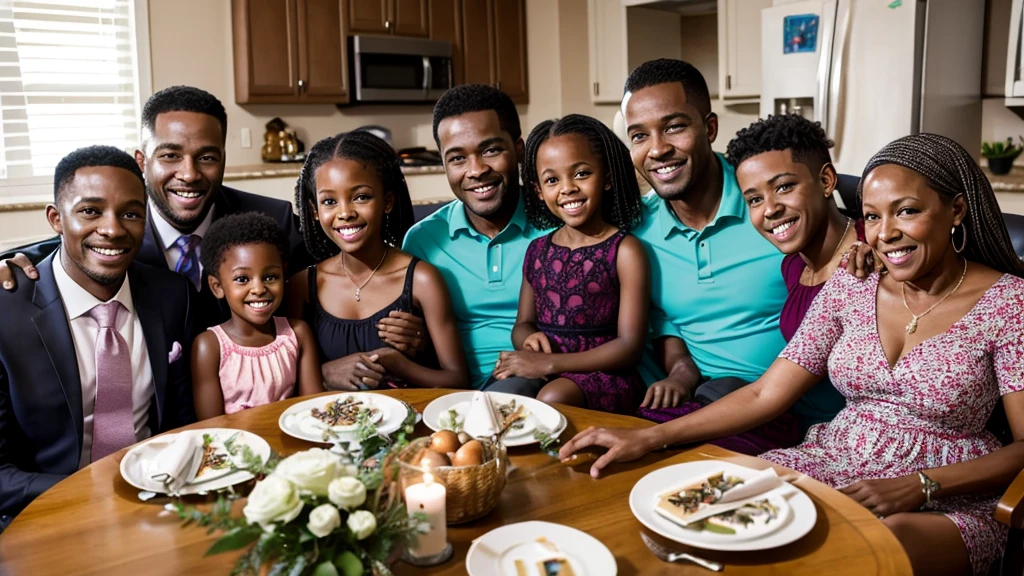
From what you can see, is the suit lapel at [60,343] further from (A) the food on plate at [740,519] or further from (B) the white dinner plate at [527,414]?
(A) the food on plate at [740,519]

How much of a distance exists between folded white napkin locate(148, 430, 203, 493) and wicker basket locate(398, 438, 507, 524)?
442mm

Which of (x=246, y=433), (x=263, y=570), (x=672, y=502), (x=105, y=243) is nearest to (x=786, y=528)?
(x=672, y=502)

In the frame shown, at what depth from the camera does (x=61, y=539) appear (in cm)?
125

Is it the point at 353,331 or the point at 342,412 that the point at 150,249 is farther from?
the point at 342,412

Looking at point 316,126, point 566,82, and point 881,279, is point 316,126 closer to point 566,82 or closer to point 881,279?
point 566,82

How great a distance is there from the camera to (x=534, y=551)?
1.14 metres

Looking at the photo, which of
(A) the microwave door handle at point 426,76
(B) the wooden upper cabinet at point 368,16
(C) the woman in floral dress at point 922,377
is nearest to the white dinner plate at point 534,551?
(C) the woman in floral dress at point 922,377

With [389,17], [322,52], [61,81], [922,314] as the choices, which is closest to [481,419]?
[922,314]

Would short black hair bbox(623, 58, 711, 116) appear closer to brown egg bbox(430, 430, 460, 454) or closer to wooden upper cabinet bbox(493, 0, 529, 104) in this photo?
brown egg bbox(430, 430, 460, 454)

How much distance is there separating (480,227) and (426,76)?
3842 millimetres

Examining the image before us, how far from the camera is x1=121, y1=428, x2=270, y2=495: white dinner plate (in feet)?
4.53

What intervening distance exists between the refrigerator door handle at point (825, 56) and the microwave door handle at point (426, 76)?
276 cm

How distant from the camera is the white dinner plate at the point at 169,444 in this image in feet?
4.53

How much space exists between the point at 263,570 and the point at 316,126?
5.32 m
